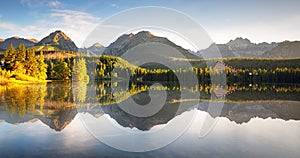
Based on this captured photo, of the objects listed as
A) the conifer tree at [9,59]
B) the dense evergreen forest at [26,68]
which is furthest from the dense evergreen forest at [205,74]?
the conifer tree at [9,59]

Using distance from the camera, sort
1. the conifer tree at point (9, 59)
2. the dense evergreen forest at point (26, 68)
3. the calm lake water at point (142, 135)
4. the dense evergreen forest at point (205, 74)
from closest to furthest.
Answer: the calm lake water at point (142, 135), the dense evergreen forest at point (26, 68), the conifer tree at point (9, 59), the dense evergreen forest at point (205, 74)

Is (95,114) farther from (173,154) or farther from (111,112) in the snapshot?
Answer: (173,154)

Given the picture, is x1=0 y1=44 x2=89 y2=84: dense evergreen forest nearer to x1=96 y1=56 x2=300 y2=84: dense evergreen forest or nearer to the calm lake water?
x1=96 y1=56 x2=300 y2=84: dense evergreen forest

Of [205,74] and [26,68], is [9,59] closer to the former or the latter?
[26,68]

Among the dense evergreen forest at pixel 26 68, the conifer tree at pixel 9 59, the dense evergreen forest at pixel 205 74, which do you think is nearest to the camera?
the dense evergreen forest at pixel 26 68

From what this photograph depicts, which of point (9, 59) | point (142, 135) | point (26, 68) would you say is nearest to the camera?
point (142, 135)

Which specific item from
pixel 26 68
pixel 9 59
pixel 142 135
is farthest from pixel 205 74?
pixel 142 135

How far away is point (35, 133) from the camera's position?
48.0ft

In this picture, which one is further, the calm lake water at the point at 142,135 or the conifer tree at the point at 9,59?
the conifer tree at the point at 9,59

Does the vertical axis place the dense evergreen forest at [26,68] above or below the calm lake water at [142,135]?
above

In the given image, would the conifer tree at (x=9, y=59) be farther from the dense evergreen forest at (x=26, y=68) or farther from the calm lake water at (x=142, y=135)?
the calm lake water at (x=142, y=135)

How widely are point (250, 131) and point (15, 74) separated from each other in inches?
2918

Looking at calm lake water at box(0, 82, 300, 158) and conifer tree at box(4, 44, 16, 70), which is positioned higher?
conifer tree at box(4, 44, 16, 70)

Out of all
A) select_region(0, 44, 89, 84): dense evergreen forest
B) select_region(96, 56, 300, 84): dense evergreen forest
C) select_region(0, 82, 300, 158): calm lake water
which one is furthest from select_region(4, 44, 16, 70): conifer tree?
select_region(0, 82, 300, 158): calm lake water
